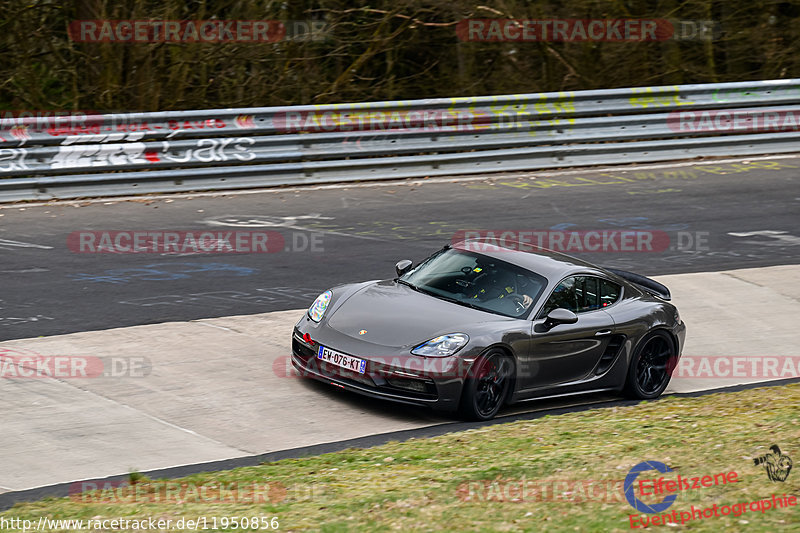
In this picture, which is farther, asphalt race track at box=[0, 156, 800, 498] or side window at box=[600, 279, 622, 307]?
side window at box=[600, 279, 622, 307]

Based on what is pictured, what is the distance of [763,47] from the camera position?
23.6 meters

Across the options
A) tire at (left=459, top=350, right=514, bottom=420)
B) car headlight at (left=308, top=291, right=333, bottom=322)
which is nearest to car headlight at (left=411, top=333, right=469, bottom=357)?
tire at (left=459, top=350, right=514, bottom=420)

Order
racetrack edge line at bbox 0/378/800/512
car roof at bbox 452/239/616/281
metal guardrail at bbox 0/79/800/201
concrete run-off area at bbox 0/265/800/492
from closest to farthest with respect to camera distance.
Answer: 1. racetrack edge line at bbox 0/378/800/512
2. concrete run-off area at bbox 0/265/800/492
3. car roof at bbox 452/239/616/281
4. metal guardrail at bbox 0/79/800/201

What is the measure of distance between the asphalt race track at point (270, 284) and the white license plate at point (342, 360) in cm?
36

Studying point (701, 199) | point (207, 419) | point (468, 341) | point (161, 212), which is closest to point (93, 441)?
point (207, 419)

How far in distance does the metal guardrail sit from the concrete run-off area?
5786 mm

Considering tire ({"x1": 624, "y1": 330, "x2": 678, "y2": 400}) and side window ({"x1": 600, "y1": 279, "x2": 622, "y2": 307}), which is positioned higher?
side window ({"x1": 600, "y1": 279, "x2": 622, "y2": 307})

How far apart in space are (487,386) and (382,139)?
9573 millimetres

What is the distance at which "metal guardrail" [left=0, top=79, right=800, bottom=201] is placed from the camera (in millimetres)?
15695

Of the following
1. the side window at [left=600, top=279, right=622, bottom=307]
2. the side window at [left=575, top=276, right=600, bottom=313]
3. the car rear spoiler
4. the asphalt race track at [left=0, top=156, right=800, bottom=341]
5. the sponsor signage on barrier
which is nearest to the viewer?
the side window at [left=575, top=276, right=600, bottom=313]

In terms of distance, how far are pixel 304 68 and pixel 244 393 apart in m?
12.9

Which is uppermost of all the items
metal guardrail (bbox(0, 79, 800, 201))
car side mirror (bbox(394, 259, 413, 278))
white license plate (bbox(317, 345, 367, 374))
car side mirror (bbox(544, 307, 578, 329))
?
metal guardrail (bbox(0, 79, 800, 201))

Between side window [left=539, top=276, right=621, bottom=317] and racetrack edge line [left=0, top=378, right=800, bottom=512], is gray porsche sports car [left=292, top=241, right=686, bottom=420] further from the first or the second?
racetrack edge line [left=0, top=378, right=800, bottom=512]

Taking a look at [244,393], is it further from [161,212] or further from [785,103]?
[785,103]
